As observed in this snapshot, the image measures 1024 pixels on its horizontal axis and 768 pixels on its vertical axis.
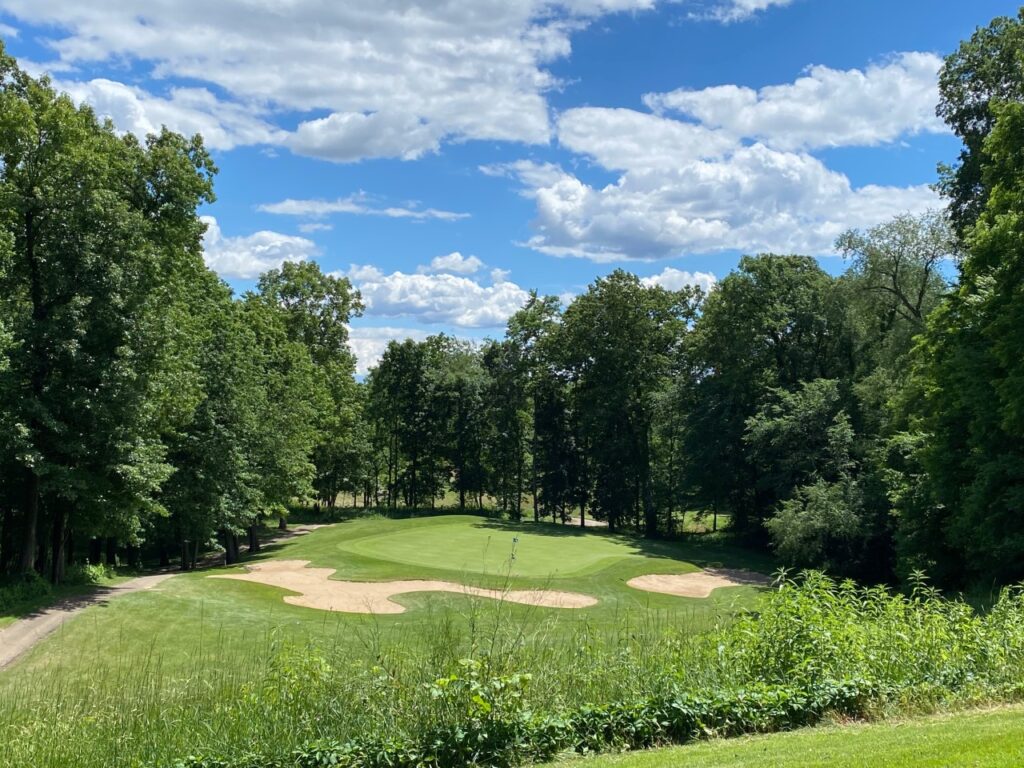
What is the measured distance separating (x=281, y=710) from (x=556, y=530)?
38623mm

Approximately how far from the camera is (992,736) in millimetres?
5883

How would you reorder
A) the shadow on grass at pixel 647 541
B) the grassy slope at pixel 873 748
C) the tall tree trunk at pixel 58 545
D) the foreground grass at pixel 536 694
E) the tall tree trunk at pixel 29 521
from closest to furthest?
the grassy slope at pixel 873 748 < the foreground grass at pixel 536 694 < the tall tree trunk at pixel 29 521 < the tall tree trunk at pixel 58 545 < the shadow on grass at pixel 647 541

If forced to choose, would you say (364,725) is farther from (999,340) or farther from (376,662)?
(999,340)

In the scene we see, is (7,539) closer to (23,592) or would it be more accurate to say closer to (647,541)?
(23,592)

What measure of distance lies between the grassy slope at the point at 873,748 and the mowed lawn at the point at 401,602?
214 centimetres

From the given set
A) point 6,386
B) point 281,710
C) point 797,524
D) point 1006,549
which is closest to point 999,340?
point 1006,549

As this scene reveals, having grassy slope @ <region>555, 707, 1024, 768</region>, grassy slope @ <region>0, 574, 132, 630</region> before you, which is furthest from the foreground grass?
grassy slope @ <region>0, 574, 132, 630</region>

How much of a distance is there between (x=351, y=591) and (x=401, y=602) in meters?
3.10

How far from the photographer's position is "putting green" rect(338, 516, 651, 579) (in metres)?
28.2

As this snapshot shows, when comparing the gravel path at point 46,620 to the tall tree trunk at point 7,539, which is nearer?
the gravel path at point 46,620

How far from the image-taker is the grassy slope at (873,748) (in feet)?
17.9

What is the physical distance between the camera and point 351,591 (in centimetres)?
2422

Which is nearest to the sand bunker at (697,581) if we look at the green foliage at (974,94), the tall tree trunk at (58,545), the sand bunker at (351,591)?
the sand bunker at (351,591)

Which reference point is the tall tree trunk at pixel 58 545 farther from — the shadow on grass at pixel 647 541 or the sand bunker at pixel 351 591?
the shadow on grass at pixel 647 541
